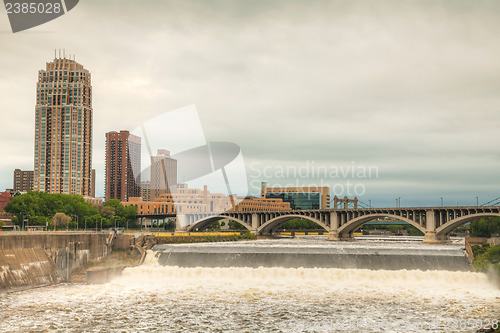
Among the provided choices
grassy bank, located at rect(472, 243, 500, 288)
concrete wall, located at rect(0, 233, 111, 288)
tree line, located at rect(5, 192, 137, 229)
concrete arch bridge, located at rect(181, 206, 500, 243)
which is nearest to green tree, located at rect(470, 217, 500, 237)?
concrete arch bridge, located at rect(181, 206, 500, 243)

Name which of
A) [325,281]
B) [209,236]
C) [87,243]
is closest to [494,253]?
[325,281]

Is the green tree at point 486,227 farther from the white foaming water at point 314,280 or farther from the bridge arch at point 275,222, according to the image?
the white foaming water at point 314,280

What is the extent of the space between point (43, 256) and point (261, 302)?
27356 millimetres

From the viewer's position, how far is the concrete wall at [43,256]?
52719 millimetres

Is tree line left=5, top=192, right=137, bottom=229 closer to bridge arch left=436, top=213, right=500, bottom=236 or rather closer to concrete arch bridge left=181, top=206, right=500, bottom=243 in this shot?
concrete arch bridge left=181, top=206, right=500, bottom=243

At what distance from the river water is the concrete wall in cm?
233

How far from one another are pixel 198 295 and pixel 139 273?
52.4 feet

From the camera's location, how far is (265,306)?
44.9 m

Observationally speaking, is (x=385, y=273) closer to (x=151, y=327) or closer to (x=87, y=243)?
(x=151, y=327)

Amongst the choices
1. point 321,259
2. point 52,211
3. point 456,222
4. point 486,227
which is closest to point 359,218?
point 456,222

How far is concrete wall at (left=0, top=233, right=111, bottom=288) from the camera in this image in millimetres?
52719

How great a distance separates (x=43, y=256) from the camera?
5872 centimetres

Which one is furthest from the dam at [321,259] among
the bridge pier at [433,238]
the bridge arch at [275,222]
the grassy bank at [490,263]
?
the bridge arch at [275,222]

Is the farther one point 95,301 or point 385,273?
point 385,273
